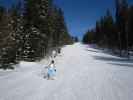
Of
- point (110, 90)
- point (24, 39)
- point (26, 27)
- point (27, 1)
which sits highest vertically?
point (27, 1)

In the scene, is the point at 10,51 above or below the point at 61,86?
above

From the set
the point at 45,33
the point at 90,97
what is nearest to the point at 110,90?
the point at 90,97

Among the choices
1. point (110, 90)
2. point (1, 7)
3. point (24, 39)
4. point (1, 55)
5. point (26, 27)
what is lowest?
point (110, 90)

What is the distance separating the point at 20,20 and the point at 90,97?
873 inches

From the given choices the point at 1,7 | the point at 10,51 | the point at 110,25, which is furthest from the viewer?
the point at 110,25

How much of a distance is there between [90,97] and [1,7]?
18.1 meters

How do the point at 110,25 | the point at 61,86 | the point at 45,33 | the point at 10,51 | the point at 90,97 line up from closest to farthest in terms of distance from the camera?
the point at 90,97
the point at 61,86
the point at 10,51
the point at 45,33
the point at 110,25

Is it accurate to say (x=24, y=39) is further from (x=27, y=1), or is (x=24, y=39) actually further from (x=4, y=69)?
(x=4, y=69)

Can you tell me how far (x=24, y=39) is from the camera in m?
28.5

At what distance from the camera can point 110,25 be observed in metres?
69.5

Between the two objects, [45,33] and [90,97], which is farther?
[45,33]

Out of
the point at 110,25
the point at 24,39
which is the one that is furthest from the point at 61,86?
the point at 110,25

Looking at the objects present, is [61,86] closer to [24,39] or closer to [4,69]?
[4,69]

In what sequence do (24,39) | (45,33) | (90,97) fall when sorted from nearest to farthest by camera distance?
(90,97) < (24,39) < (45,33)
